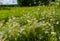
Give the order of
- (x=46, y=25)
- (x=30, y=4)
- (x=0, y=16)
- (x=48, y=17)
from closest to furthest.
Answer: (x=46, y=25) < (x=48, y=17) < (x=0, y=16) < (x=30, y=4)

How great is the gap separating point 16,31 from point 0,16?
4.14 m

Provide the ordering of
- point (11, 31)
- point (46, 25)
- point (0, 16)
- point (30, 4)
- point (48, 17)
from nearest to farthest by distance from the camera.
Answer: point (11, 31)
point (46, 25)
point (48, 17)
point (0, 16)
point (30, 4)

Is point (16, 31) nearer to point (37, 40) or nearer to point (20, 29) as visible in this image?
point (20, 29)

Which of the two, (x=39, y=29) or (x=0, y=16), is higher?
(x=39, y=29)

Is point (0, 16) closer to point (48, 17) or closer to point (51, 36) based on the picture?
point (48, 17)

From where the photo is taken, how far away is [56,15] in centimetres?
760

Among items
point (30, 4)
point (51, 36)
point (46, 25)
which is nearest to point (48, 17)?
point (46, 25)

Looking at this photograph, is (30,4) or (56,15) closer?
(56,15)

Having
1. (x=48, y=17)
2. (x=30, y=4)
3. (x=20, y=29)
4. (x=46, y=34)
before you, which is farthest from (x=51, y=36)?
(x=30, y=4)

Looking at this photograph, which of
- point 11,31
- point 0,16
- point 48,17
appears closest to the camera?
point 11,31

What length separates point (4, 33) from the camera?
5.31 m

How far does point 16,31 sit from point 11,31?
94mm

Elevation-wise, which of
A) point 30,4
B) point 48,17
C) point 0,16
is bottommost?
point 30,4

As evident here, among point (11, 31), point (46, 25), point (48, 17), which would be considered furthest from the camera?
point (48, 17)
